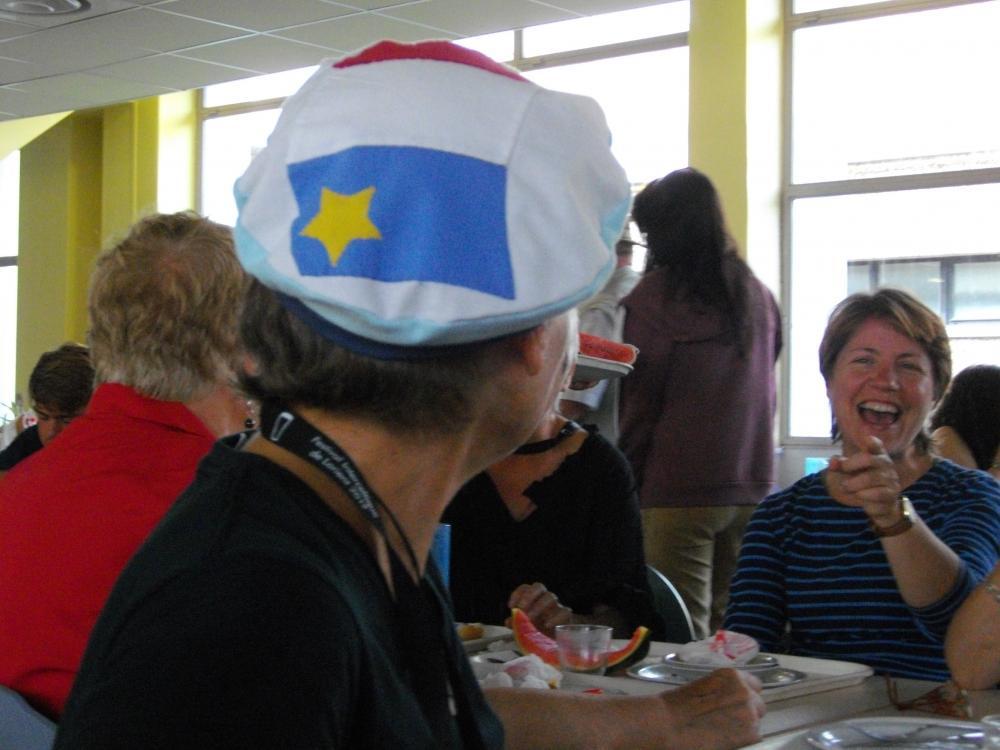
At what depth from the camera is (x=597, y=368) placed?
2.81m

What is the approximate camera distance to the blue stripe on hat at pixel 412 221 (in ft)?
2.43

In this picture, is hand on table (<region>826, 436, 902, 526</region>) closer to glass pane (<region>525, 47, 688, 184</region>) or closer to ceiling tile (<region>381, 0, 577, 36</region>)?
ceiling tile (<region>381, 0, 577, 36</region>)

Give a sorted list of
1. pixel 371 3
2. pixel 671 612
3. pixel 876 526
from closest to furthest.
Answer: pixel 876 526 < pixel 671 612 < pixel 371 3

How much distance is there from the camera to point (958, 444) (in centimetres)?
372

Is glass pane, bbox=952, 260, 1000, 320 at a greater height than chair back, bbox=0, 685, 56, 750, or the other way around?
glass pane, bbox=952, 260, 1000, 320

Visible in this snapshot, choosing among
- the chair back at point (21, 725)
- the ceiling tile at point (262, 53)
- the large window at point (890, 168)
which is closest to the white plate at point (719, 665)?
the chair back at point (21, 725)

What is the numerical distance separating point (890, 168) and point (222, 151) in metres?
5.01

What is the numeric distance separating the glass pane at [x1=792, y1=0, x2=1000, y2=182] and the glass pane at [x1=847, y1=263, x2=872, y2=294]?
0.44m

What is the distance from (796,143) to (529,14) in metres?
1.52

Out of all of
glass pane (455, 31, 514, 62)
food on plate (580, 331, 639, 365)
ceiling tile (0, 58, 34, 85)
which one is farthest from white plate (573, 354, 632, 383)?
ceiling tile (0, 58, 34, 85)

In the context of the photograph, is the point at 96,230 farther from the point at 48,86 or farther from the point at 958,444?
the point at 958,444

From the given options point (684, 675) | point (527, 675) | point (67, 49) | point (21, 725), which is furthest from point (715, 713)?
point (67, 49)

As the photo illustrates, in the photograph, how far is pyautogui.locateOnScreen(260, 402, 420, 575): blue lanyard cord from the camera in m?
0.79

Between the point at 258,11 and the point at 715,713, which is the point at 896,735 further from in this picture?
the point at 258,11
